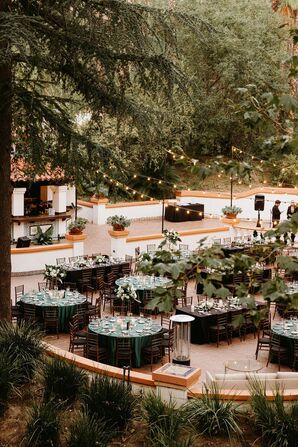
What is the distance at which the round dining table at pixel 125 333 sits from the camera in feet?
50.5

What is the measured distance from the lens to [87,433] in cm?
1007

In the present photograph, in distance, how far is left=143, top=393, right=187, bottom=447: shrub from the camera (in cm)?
996

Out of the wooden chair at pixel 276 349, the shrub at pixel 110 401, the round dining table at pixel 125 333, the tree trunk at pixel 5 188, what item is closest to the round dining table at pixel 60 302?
the round dining table at pixel 125 333

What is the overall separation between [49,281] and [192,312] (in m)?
5.82

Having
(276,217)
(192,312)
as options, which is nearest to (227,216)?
(276,217)

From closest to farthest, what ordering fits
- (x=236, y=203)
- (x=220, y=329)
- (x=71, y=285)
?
(x=220, y=329) → (x=71, y=285) → (x=236, y=203)

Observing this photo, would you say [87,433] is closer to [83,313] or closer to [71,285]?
[83,313]

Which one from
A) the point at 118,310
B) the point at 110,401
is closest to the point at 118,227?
the point at 118,310

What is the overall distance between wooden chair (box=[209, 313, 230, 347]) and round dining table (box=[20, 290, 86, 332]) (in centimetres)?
327

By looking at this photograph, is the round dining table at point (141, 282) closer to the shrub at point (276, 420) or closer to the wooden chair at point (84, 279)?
the wooden chair at point (84, 279)

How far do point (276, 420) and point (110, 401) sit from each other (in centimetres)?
241

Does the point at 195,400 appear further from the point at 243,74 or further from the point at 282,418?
the point at 243,74

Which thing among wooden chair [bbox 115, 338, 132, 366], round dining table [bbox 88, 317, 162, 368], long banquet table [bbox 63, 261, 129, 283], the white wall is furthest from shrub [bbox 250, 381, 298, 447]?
the white wall

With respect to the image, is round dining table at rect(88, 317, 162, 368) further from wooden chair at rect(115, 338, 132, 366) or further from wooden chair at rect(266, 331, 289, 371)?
wooden chair at rect(266, 331, 289, 371)
